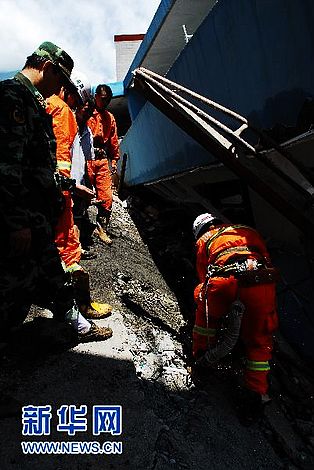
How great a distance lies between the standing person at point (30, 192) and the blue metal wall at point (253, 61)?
1360 mm

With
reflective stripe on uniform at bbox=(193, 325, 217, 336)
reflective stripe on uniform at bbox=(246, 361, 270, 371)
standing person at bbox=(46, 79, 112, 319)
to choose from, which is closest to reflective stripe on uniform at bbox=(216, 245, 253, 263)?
reflective stripe on uniform at bbox=(193, 325, 217, 336)

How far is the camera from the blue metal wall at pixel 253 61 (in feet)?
7.48

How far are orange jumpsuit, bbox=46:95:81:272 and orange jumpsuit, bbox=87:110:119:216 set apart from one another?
1.91m

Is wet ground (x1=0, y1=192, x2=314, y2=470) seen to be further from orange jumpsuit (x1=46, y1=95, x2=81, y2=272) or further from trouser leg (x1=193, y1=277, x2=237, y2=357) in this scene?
orange jumpsuit (x1=46, y1=95, x2=81, y2=272)

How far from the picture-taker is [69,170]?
8.64ft

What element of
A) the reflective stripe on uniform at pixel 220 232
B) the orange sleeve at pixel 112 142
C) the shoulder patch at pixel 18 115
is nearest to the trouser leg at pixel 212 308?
the reflective stripe on uniform at pixel 220 232

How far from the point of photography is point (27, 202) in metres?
2.05

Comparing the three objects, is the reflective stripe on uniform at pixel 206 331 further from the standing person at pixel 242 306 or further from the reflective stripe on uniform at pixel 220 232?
the reflective stripe on uniform at pixel 220 232

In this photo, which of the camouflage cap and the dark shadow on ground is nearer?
the dark shadow on ground

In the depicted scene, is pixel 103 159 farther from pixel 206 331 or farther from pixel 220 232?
pixel 206 331

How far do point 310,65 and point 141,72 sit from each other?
1.38 meters

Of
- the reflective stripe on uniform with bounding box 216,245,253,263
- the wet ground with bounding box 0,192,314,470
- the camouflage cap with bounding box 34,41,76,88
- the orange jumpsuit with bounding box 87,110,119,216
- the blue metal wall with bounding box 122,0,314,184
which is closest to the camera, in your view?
the wet ground with bounding box 0,192,314,470

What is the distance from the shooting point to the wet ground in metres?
1.95

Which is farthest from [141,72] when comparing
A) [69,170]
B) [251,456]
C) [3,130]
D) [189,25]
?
[189,25]
